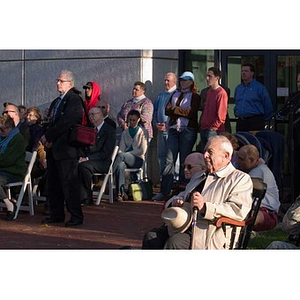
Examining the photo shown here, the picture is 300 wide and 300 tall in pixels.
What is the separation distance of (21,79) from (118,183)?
3.99m

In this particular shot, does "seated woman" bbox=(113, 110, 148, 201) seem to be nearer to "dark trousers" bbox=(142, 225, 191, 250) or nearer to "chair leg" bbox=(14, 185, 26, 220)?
"chair leg" bbox=(14, 185, 26, 220)

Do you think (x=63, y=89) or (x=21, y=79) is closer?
(x=63, y=89)

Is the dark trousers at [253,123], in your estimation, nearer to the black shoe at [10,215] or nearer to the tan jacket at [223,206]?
the black shoe at [10,215]

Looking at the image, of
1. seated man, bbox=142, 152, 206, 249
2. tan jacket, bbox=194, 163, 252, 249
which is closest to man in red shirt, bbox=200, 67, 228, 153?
seated man, bbox=142, 152, 206, 249

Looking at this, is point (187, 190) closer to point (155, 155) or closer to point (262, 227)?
point (262, 227)

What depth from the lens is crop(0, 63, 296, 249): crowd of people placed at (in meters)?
8.20

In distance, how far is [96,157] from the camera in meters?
14.5

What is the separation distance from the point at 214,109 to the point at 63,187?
10.2ft

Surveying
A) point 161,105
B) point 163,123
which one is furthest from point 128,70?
point 163,123

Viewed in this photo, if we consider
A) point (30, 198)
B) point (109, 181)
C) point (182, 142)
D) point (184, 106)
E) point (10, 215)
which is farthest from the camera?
point (182, 142)

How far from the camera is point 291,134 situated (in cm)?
1315

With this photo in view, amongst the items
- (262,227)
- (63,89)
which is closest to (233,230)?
(262,227)

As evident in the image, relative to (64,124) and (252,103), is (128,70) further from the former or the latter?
(64,124)

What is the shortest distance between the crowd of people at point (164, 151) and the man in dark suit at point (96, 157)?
0.6 inches
